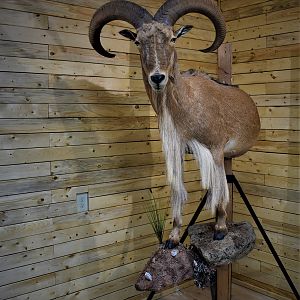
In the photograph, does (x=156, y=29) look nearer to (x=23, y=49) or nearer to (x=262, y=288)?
(x=23, y=49)

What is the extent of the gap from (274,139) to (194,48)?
101 centimetres

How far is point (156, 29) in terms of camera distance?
1712 mm

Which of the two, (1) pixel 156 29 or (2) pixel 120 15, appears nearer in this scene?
(1) pixel 156 29

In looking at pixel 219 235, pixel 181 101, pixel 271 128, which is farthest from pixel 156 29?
pixel 271 128

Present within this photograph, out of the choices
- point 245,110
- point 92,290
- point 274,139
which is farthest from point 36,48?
point 274,139

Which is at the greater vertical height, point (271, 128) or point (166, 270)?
point (271, 128)

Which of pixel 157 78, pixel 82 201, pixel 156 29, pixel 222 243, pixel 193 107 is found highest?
pixel 156 29

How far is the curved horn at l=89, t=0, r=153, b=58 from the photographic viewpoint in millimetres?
1776

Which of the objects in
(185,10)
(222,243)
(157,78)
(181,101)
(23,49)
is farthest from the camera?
(23,49)

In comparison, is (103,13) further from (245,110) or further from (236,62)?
(236,62)

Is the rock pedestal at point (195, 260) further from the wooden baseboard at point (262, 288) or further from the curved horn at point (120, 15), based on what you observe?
the curved horn at point (120, 15)

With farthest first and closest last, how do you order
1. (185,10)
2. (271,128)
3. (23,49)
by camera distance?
(271,128) → (23,49) → (185,10)

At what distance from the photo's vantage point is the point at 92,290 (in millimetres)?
2762

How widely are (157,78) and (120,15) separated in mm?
433
